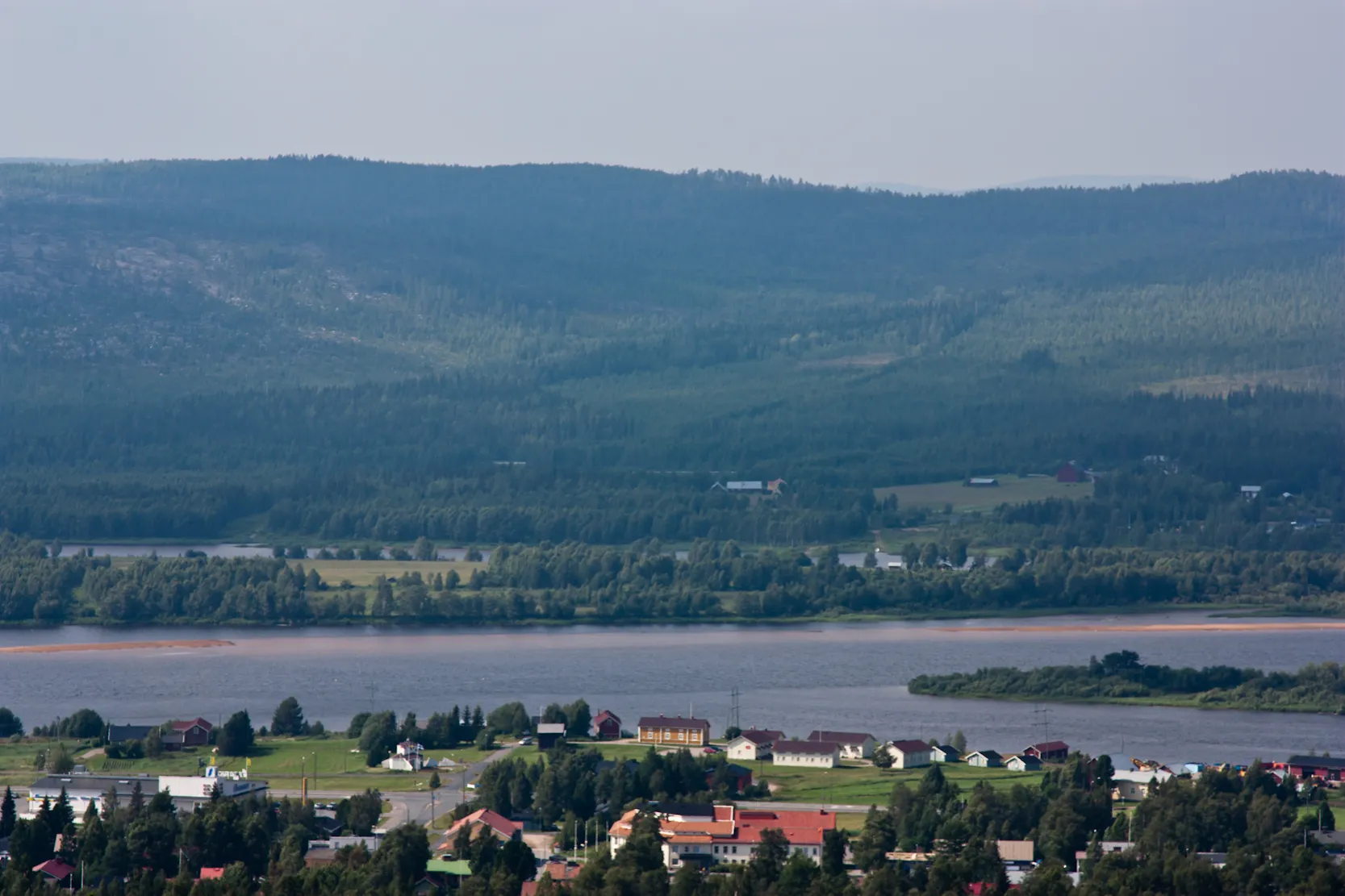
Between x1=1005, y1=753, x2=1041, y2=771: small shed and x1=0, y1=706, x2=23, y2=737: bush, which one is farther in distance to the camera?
x1=0, y1=706, x2=23, y2=737: bush

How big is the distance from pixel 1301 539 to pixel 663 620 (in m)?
21.6

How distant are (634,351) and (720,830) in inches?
3916

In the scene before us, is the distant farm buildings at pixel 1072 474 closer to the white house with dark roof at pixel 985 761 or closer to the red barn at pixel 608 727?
the red barn at pixel 608 727

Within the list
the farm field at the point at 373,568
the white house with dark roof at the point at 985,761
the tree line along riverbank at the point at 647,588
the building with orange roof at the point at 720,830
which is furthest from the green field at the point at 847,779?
the farm field at the point at 373,568

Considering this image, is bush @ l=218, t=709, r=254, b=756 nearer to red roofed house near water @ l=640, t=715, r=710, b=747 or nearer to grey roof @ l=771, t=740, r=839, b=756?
red roofed house near water @ l=640, t=715, r=710, b=747

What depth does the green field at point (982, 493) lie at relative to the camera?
283ft

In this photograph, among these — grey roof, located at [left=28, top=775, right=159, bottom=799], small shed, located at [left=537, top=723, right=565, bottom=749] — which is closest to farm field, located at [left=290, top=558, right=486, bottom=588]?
small shed, located at [left=537, top=723, right=565, bottom=749]

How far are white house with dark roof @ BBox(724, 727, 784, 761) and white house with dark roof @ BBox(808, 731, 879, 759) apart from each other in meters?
0.79

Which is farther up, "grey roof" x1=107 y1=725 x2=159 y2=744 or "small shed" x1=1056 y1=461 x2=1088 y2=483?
"small shed" x1=1056 y1=461 x2=1088 y2=483

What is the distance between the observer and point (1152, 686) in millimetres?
50406

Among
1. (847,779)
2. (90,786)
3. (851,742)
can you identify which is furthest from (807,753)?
(90,786)

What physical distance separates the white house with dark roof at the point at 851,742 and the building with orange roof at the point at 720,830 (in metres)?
5.75

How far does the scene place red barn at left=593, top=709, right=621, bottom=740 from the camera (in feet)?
144

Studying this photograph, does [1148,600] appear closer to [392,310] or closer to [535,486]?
[535,486]
